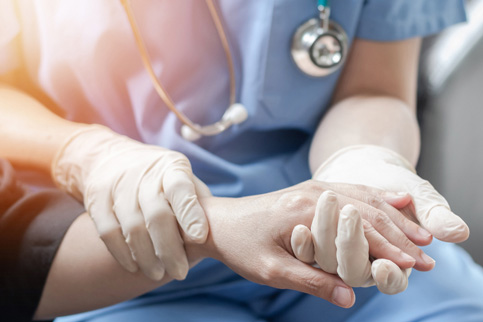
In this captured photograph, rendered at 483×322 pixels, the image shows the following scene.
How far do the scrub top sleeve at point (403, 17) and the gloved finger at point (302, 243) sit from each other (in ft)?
1.50

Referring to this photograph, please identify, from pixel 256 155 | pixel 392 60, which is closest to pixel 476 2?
pixel 392 60

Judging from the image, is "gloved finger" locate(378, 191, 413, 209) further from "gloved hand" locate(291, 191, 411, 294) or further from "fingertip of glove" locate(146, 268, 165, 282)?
"fingertip of glove" locate(146, 268, 165, 282)

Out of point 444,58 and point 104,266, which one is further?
point 444,58

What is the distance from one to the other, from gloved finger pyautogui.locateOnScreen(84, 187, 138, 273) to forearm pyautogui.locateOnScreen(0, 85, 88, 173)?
137 millimetres

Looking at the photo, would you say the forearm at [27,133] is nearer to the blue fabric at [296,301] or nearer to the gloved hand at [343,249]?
the blue fabric at [296,301]

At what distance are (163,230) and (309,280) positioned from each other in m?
0.20

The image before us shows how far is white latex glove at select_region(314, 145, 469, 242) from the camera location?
49cm

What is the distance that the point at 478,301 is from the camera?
2.22ft

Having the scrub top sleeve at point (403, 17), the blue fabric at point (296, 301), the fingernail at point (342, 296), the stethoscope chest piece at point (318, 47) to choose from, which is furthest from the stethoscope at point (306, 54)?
the fingernail at point (342, 296)

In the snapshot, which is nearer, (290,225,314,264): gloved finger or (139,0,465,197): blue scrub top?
(290,225,314,264): gloved finger

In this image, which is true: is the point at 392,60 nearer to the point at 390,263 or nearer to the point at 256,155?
the point at 256,155

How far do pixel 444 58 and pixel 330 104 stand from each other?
541 millimetres

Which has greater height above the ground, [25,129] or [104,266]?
[25,129]

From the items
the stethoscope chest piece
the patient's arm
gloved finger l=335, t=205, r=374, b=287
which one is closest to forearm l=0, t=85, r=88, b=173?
the patient's arm
